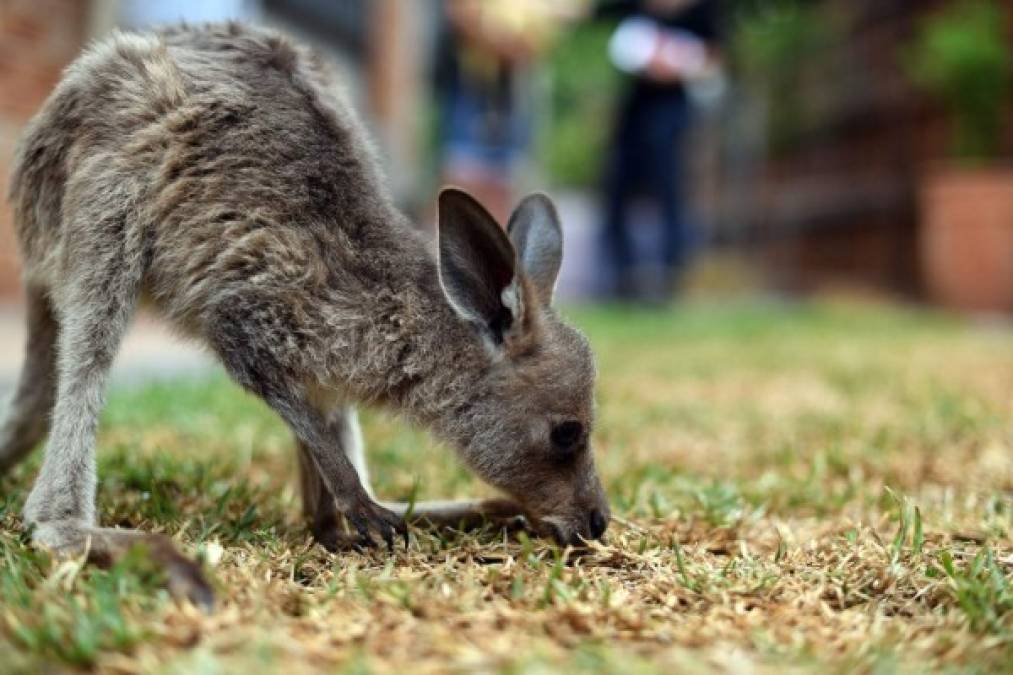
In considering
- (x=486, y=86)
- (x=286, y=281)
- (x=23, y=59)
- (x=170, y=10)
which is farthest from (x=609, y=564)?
(x=486, y=86)

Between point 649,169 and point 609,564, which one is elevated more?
point 649,169

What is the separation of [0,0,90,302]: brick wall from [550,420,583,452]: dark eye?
4.98 metres

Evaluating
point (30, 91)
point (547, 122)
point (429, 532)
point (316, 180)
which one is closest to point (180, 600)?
point (429, 532)

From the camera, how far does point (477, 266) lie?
268 cm

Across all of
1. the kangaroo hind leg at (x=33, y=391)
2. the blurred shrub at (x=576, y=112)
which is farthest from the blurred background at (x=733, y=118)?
the blurred shrub at (x=576, y=112)

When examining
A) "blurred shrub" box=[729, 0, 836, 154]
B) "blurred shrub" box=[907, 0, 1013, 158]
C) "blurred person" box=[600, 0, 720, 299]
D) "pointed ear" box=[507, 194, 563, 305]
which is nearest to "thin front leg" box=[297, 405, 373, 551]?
"pointed ear" box=[507, 194, 563, 305]

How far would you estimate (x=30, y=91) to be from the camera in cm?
698

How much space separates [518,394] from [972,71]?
9.97 m

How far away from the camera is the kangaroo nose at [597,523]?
2.60 meters

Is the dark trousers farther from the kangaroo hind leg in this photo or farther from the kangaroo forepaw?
the kangaroo forepaw

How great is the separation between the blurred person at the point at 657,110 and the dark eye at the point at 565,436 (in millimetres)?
7568

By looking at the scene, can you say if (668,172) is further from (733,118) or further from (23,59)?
(733,118)

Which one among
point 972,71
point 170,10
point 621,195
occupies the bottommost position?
point 621,195

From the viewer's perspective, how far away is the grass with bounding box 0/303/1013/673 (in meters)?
1.73
